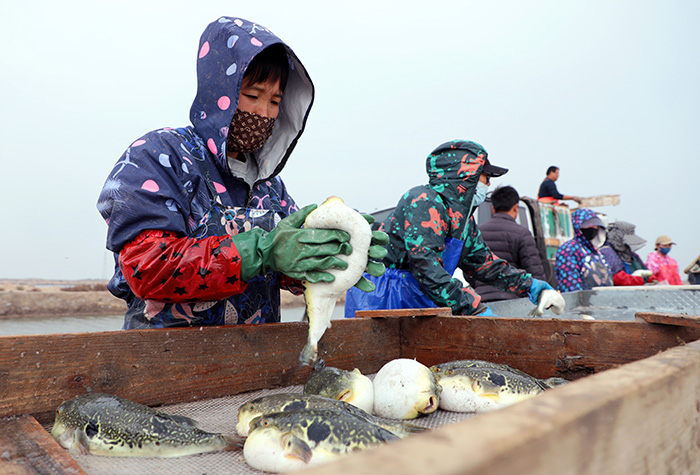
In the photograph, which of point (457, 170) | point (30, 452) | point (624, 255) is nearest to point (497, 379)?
point (30, 452)

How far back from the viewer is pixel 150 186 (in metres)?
1.99

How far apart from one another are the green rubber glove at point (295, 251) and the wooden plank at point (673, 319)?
54.4 inches

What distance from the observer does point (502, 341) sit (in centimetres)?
251

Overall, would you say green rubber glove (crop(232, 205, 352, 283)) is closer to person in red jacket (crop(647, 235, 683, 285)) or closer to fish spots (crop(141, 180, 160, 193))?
fish spots (crop(141, 180, 160, 193))

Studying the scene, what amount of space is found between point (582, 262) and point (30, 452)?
797cm

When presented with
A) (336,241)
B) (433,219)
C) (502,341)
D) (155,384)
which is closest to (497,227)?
(433,219)

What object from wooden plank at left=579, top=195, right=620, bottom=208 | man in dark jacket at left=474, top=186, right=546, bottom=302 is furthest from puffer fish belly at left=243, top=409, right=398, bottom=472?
wooden plank at left=579, top=195, right=620, bottom=208

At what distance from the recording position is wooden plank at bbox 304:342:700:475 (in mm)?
498

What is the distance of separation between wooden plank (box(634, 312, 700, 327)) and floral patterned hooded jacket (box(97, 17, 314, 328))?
1.82 meters

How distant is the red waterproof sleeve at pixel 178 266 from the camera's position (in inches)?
73.2

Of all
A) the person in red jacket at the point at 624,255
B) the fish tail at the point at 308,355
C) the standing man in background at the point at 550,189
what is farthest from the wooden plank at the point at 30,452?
the standing man in background at the point at 550,189

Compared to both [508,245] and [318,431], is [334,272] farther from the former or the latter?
[508,245]

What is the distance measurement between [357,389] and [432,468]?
1.60 meters

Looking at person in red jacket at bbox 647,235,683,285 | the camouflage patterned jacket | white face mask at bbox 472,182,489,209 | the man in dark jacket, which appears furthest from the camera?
person in red jacket at bbox 647,235,683,285
